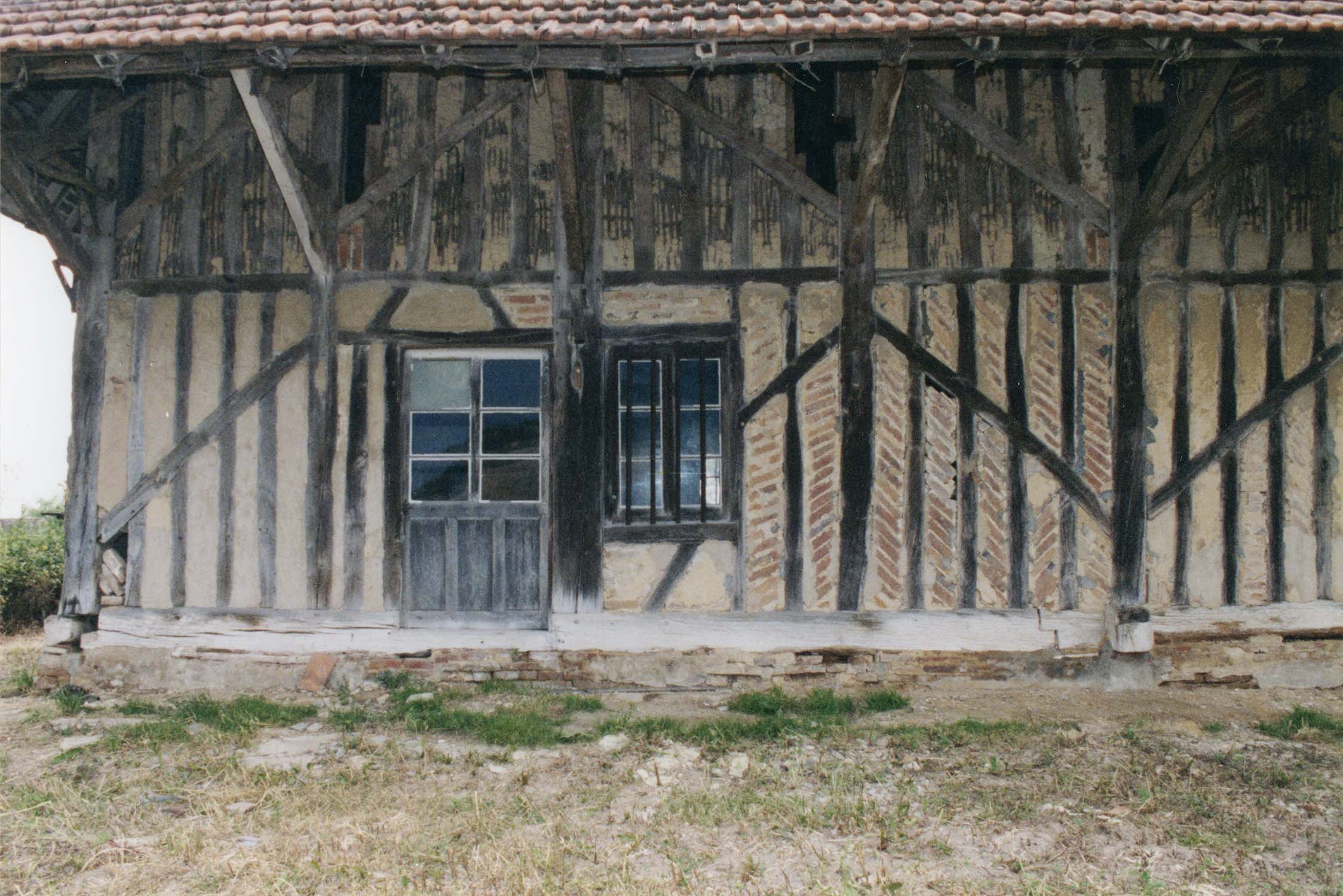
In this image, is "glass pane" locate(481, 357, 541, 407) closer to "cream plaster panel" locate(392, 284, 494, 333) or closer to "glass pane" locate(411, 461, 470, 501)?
"cream plaster panel" locate(392, 284, 494, 333)

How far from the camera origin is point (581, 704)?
536cm

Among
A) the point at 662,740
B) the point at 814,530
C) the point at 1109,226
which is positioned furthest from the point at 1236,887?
the point at 1109,226

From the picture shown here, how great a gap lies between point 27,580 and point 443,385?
17.3ft

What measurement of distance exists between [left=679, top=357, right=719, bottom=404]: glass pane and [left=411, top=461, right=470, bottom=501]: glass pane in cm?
164

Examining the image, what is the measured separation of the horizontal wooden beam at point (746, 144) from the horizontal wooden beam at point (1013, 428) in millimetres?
1100

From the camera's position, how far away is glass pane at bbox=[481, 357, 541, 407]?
237 inches

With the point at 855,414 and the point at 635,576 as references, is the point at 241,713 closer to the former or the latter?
the point at 635,576

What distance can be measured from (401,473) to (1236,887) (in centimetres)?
505

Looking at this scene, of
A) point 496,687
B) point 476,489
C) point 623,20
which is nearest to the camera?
point 623,20

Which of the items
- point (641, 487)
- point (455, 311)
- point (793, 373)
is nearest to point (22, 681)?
point (455, 311)

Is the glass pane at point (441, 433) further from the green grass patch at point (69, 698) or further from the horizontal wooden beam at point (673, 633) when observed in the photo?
the green grass patch at point (69, 698)

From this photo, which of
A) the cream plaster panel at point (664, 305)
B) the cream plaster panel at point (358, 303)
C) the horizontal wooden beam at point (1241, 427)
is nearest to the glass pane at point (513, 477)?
the cream plaster panel at point (664, 305)

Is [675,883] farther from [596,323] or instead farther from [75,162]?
[75,162]

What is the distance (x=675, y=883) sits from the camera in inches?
122
